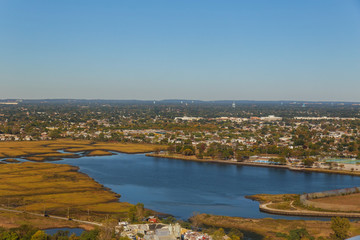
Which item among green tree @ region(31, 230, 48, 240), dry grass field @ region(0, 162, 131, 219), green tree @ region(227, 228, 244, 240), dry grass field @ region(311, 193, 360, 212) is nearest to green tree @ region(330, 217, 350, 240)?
green tree @ region(227, 228, 244, 240)

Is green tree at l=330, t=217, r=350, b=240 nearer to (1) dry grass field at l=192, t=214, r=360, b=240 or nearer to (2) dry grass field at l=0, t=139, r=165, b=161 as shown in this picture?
(1) dry grass field at l=192, t=214, r=360, b=240

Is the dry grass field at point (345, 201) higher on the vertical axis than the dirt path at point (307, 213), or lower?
higher

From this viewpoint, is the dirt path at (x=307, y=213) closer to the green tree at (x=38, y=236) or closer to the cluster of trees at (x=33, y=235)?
the cluster of trees at (x=33, y=235)

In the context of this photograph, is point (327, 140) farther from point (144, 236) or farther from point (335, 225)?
point (144, 236)

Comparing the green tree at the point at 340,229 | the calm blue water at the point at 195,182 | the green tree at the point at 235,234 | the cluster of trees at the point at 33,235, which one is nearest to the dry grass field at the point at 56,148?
the calm blue water at the point at 195,182

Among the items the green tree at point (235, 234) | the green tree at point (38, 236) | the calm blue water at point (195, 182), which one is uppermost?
the green tree at point (38, 236)

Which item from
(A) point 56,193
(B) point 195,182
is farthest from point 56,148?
(A) point 56,193

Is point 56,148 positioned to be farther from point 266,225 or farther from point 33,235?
point 266,225

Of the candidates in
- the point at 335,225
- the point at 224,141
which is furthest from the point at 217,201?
the point at 224,141
